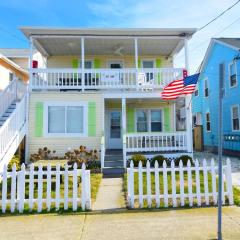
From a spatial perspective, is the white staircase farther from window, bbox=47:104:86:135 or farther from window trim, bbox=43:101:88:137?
window, bbox=47:104:86:135

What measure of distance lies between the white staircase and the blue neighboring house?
11.1m

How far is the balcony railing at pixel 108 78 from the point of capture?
48.2 ft

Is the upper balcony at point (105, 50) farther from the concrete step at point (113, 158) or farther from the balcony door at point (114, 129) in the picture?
the concrete step at point (113, 158)

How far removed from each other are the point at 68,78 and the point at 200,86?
47.4 feet

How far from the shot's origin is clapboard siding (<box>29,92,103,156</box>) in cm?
1454

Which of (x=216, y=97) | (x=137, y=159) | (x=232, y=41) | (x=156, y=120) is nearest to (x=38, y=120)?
(x=137, y=159)

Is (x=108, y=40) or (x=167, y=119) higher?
(x=108, y=40)

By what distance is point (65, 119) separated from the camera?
14742 millimetres

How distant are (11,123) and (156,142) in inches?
283

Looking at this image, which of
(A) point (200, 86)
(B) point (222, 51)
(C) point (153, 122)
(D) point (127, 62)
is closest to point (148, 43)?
(D) point (127, 62)

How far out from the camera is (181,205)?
6.76 meters

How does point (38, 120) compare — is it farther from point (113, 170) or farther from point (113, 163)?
point (113, 170)

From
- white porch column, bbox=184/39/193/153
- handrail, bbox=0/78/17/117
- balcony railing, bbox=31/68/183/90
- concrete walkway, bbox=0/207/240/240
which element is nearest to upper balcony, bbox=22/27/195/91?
balcony railing, bbox=31/68/183/90

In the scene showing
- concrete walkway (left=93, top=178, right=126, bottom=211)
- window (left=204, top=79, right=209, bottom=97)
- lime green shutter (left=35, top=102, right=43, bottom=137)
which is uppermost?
window (left=204, top=79, right=209, bottom=97)
